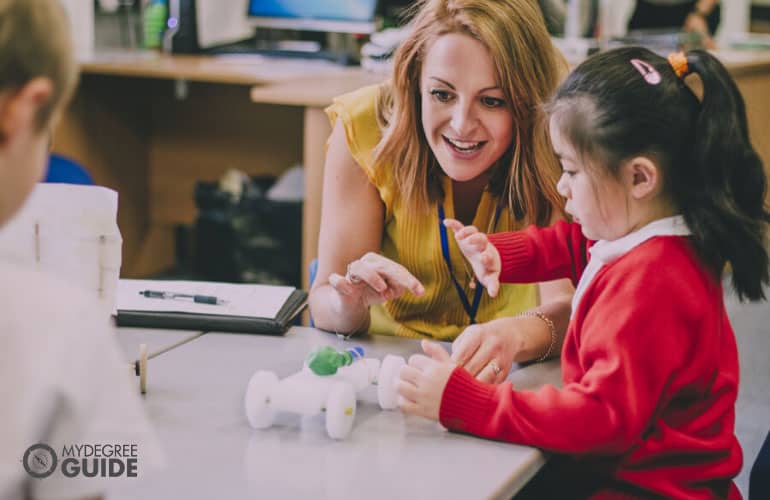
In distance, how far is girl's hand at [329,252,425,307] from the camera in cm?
136

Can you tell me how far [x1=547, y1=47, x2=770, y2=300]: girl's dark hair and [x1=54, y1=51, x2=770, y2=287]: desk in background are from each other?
6.96 ft

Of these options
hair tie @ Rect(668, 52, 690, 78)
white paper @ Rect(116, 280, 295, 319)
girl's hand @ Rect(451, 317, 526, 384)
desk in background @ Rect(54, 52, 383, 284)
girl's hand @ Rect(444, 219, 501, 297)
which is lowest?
desk in background @ Rect(54, 52, 383, 284)

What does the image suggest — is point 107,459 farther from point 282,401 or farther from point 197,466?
point 282,401

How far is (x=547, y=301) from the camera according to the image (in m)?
1.59

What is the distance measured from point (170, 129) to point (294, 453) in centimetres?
300

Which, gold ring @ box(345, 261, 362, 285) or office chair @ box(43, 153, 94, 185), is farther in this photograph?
office chair @ box(43, 153, 94, 185)

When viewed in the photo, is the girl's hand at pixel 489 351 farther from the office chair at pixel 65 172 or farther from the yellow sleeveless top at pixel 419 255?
the office chair at pixel 65 172

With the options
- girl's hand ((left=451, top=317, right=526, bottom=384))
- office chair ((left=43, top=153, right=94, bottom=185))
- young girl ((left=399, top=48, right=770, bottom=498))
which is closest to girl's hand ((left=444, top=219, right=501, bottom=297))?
girl's hand ((left=451, top=317, right=526, bottom=384))

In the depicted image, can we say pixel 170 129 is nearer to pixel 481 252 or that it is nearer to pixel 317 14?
pixel 317 14

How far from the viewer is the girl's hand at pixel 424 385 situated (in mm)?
1132

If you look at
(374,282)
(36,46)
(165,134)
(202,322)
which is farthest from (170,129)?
(36,46)

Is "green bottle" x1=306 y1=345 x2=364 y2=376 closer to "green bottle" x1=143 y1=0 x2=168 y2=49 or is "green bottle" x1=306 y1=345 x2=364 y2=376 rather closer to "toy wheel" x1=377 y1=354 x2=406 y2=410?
"toy wheel" x1=377 y1=354 x2=406 y2=410

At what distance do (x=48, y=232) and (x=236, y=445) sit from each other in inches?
12.8

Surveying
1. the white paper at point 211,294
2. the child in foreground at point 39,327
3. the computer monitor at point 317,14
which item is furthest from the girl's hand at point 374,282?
the computer monitor at point 317,14
